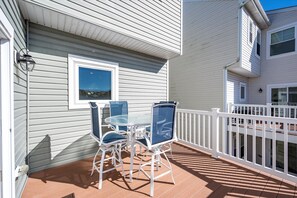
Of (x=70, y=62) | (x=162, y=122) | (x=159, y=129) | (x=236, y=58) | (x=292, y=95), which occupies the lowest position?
(x=159, y=129)

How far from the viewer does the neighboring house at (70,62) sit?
2330mm

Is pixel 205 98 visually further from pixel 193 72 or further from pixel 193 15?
pixel 193 15

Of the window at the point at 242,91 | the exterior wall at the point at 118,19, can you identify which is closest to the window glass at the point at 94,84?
the exterior wall at the point at 118,19

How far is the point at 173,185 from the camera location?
7.73ft

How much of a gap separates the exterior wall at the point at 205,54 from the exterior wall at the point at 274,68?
315 centimetres

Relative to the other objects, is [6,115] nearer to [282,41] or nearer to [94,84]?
[94,84]

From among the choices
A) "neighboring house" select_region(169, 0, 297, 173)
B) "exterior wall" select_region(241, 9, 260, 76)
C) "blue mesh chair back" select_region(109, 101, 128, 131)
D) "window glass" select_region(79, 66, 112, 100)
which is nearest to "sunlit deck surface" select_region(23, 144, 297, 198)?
"blue mesh chair back" select_region(109, 101, 128, 131)

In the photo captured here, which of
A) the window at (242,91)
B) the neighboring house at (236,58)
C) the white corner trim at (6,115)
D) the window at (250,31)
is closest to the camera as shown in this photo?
the white corner trim at (6,115)

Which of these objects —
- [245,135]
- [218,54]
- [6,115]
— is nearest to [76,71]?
[6,115]

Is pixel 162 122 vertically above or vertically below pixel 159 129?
above

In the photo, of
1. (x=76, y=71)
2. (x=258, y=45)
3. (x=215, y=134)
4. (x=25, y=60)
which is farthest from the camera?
(x=258, y=45)

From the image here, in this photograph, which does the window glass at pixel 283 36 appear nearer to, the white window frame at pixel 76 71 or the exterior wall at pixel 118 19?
the exterior wall at pixel 118 19

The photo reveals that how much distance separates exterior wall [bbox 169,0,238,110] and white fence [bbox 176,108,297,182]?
2094 millimetres

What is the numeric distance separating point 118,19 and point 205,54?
18.9 ft
